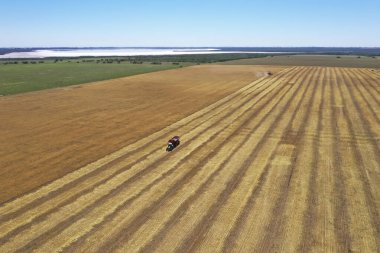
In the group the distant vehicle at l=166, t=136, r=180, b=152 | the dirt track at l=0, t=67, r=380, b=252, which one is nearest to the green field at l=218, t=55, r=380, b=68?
the dirt track at l=0, t=67, r=380, b=252

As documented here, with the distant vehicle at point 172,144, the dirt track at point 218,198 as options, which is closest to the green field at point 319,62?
the dirt track at point 218,198

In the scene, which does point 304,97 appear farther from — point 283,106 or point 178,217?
point 178,217

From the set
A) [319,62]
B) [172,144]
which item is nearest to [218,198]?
[172,144]

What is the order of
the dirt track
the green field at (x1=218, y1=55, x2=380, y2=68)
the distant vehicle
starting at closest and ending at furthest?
the dirt track → the distant vehicle → the green field at (x1=218, y1=55, x2=380, y2=68)

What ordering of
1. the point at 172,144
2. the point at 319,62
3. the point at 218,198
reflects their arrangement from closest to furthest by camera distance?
the point at 218,198, the point at 172,144, the point at 319,62

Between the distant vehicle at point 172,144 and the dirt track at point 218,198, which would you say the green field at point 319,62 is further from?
the distant vehicle at point 172,144

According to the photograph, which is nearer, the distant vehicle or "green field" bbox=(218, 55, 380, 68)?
the distant vehicle

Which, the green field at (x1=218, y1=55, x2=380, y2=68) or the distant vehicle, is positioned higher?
the distant vehicle

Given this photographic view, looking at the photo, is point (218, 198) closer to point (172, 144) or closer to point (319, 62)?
point (172, 144)

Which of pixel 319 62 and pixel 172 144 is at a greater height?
pixel 172 144

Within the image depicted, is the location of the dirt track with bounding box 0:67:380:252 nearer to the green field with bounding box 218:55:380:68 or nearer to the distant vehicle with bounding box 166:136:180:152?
the distant vehicle with bounding box 166:136:180:152
